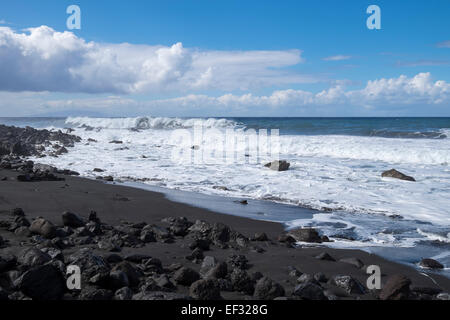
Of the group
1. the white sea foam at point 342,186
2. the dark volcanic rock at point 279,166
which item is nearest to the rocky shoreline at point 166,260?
the white sea foam at point 342,186

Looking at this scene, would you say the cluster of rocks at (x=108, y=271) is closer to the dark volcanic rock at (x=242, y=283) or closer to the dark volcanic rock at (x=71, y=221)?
the dark volcanic rock at (x=242, y=283)

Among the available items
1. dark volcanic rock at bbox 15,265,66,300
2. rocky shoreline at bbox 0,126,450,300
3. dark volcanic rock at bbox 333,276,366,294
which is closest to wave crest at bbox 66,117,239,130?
rocky shoreline at bbox 0,126,450,300

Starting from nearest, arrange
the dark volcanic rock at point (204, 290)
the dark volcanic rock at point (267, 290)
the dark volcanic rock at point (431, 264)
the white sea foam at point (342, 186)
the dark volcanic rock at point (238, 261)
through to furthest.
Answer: the dark volcanic rock at point (204, 290), the dark volcanic rock at point (267, 290), the dark volcanic rock at point (238, 261), the dark volcanic rock at point (431, 264), the white sea foam at point (342, 186)

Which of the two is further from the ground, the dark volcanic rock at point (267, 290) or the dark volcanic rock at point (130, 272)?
the dark volcanic rock at point (130, 272)

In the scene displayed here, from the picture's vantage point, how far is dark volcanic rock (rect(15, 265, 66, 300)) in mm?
3094

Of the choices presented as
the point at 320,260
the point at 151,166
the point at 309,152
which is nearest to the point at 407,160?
the point at 309,152

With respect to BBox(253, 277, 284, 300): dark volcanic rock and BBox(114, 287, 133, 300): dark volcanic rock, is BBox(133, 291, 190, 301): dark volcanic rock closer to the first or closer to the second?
BBox(114, 287, 133, 300): dark volcanic rock

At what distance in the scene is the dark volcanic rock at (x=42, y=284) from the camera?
3094 millimetres

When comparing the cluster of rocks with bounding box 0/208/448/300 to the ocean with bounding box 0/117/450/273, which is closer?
the cluster of rocks with bounding box 0/208/448/300

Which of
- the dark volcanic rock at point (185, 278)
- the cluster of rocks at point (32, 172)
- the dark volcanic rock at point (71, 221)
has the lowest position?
the dark volcanic rock at point (185, 278)

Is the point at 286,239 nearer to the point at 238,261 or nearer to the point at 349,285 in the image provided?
the point at 238,261

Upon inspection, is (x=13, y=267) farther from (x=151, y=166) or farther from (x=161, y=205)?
(x=151, y=166)

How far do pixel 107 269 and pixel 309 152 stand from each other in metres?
19.8

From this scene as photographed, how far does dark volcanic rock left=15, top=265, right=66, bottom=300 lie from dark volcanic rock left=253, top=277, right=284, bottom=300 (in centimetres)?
161
